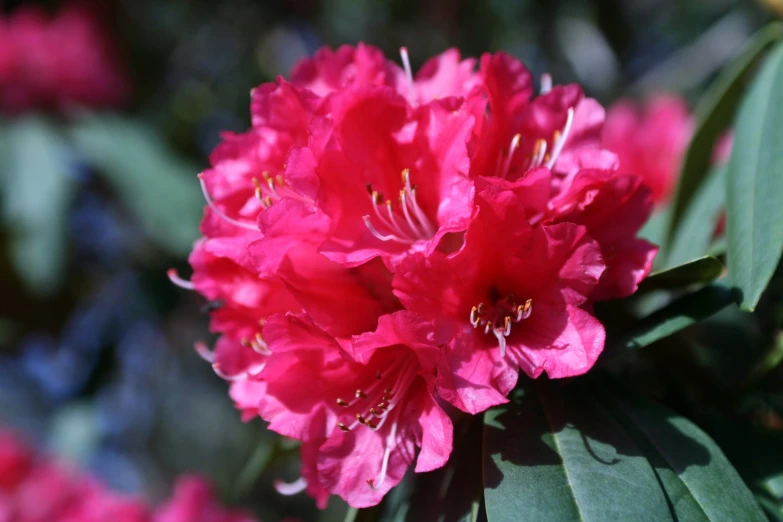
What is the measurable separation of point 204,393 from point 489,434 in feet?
11.2

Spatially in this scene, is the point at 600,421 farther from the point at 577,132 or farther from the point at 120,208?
the point at 120,208

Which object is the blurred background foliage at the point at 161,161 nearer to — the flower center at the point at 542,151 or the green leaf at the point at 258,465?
the green leaf at the point at 258,465

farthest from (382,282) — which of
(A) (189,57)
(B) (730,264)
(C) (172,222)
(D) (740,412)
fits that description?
(A) (189,57)

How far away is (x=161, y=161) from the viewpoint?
7.89 feet

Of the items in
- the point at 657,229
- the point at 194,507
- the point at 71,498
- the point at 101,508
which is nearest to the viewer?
the point at 657,229

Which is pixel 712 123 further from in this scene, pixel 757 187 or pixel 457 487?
pixel 457 487

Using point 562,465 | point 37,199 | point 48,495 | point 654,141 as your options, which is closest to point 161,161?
point 37,199

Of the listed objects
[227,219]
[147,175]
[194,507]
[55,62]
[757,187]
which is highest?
[757,187]

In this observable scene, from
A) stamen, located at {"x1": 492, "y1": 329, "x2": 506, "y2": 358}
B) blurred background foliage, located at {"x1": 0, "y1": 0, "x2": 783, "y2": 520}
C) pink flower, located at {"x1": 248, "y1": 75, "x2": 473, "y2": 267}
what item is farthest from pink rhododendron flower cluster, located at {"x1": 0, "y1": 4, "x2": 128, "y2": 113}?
stamen, located at {"x1": 492, "y1": 329, "x2": 506, "y2": 358}

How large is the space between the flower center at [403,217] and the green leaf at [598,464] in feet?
0.70

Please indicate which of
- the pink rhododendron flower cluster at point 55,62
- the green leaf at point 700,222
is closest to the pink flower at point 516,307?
the green leaf at point 700,222

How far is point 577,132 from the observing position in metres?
0.91

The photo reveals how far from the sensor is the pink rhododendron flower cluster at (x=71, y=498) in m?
1.47

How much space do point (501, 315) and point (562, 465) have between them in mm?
170
